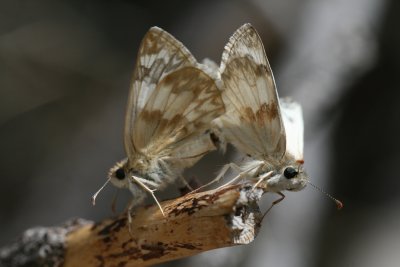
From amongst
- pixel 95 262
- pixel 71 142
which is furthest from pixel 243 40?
pixel 71 142

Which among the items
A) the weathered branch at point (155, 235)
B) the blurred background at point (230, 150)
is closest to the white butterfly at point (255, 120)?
the weathered branch at point (155, 235)

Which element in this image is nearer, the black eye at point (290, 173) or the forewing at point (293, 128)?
the black eye at point (290, 173)

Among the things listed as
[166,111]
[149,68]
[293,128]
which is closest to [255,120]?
[293,128]

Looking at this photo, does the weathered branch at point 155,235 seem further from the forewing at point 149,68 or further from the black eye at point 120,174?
the forewing at point 149,68

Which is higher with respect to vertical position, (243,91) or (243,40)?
(243,40)

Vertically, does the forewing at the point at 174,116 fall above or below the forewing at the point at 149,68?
below

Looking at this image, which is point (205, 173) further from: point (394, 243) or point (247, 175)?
point (247, 175)

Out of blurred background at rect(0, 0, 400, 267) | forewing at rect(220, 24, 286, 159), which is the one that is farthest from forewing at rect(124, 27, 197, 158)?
blurred background at rect(0, 0, 400, 267)
